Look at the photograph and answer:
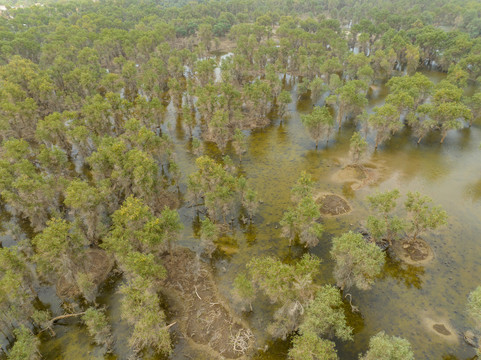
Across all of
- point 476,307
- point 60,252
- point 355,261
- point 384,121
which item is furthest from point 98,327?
point 384,121

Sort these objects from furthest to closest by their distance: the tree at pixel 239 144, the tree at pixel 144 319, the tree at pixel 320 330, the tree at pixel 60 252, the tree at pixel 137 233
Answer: the tree at pixel 239 144
the tree at pixel 137 233
the tree at pixel 60 252
the tree at pixel 144 319
the tree at pixel 320 330

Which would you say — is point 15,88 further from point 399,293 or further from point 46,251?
point 399,293

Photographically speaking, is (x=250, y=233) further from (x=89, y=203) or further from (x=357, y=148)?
(x=357, y=148)

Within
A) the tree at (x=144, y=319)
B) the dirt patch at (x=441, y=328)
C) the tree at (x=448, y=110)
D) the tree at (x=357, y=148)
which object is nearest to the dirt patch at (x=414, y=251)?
the dirt patch at (x=441, y=328)

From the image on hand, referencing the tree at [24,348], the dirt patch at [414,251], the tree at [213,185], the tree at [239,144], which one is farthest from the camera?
the tree at [239,144]

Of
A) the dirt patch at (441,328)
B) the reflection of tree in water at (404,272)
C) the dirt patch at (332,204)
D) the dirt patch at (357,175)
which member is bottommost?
the dirt patch at (441,328)

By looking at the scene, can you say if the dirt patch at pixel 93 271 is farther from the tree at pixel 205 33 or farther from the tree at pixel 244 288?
the tree at pixel 205 33

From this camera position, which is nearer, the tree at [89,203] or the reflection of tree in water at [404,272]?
the reflection of tree in water at [404,272]
